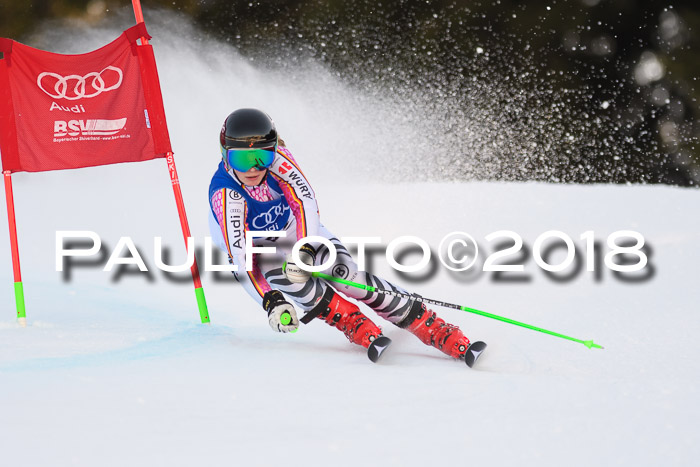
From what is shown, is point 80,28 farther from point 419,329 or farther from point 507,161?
point 419,329

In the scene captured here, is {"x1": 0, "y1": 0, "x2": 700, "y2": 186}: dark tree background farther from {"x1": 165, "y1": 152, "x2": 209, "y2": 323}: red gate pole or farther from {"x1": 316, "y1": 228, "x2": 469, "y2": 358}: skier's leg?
{"x1": 316, "y1": 228, "x2": 469, "y2": 358}: skier's leg

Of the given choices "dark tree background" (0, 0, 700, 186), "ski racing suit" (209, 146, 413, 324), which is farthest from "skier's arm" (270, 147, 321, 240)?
"dark tree background" (0, 0, 700, 186)

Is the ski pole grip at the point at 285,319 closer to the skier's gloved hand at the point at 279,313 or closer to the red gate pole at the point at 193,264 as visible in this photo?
the skier's gloved hand at the point at 279,313

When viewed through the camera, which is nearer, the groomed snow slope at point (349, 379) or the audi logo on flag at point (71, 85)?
the groomed snow slope at point (349, 379)

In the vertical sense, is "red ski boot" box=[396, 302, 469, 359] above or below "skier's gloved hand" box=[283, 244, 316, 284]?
below

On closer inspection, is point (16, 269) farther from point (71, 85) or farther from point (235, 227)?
point (235, 227)

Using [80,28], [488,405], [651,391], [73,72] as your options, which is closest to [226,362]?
[488,405]

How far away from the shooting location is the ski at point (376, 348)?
3.57 meters

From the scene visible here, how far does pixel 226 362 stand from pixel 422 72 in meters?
13.1

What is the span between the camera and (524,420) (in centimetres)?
266

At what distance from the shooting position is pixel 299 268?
12.4 ft

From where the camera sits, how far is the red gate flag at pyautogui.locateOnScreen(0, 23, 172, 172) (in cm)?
451

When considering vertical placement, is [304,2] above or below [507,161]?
above

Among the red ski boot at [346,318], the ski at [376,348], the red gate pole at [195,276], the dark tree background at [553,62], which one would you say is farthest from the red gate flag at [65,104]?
the dark tree background at [553,62]
